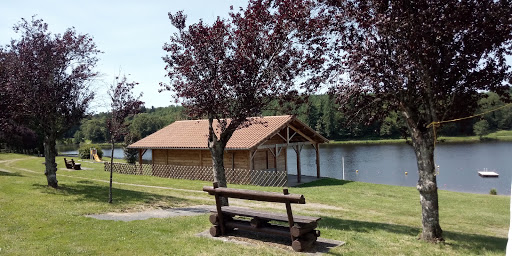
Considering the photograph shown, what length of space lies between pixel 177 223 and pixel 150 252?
2641mm

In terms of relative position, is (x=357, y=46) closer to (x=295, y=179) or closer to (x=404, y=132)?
(x=404, y=132)

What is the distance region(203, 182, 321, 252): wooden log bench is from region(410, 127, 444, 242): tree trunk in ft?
7.87

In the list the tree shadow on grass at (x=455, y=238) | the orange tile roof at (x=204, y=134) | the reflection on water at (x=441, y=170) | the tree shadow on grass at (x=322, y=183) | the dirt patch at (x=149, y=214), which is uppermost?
the orange tile roof at (x=204, y=134)

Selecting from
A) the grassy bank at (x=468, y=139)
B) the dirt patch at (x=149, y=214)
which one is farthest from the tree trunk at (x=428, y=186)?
the grassy bank at (x=468, y=139)

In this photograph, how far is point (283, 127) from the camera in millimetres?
25656

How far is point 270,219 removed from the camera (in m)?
7.29

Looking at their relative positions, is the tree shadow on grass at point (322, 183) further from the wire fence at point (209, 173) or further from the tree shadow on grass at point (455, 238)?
the tree shadow on grass at point (455, 238)

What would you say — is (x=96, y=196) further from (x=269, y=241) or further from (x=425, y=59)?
(x=425, y=59)

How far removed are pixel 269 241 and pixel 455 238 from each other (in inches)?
173

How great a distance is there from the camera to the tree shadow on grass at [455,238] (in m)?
7.43

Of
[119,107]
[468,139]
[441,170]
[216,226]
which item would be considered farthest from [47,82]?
[468,139]

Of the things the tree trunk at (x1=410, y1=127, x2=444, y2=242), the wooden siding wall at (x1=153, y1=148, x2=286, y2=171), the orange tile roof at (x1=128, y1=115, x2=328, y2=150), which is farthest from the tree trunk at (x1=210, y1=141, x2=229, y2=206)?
the wooden siding wall at (x1=153, y1=148, x2=286, y2=171)

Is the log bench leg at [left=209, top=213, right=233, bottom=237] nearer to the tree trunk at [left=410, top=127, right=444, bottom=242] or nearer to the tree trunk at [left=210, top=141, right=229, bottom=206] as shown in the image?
the tree trunk at [left=210, top=141, right=229, bottom=206]

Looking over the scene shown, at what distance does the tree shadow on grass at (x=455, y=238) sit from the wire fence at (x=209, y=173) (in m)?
13.3
